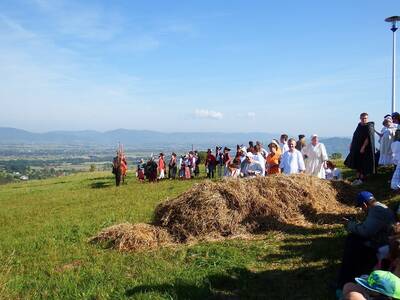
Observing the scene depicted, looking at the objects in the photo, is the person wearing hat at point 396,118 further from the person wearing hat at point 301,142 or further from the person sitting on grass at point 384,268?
the person sitting on grass at point 384,268

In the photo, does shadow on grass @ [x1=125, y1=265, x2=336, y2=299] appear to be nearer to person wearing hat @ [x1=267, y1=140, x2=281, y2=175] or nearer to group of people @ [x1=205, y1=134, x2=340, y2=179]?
group of people @ [x1=205, y1=134, x2=340, y2=179]

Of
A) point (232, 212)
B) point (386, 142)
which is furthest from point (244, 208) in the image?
point (386, 142)

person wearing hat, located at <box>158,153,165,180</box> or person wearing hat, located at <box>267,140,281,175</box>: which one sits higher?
person wearing hat, located at <box>267,140,281,175</box>

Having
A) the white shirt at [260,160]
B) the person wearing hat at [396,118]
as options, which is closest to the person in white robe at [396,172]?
the person wearing hat at [396,118]

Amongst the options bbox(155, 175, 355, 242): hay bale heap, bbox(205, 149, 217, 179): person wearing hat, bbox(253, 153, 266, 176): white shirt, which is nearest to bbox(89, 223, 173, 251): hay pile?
bbox(155, 175, 355, 242): hay bale heap

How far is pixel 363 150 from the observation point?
13562 mm

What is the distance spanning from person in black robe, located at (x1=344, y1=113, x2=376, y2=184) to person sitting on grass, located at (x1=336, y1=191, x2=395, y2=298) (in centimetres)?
681

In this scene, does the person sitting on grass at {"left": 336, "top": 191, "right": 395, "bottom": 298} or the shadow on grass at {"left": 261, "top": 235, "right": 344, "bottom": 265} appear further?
the shadow on grass at {"left": 261, "top": 235, "right": 344, "bottom": 265}

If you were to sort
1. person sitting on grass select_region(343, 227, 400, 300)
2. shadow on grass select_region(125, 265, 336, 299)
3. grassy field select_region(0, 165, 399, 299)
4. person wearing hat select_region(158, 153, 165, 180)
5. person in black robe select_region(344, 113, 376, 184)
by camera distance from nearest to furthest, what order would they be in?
person sitting on grass select_region(343, 227, 400, 300) < shadow on grass select_region(125, 265, 336, 299) < grassy field select_region(0, 165, 399, 299) < person in black robe select_region(344, 113, 376, 184) < person wearing hat select_region(158, 153, 165, 180)

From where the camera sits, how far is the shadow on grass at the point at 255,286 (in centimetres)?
687

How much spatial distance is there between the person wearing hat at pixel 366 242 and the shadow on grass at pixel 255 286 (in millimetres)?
481

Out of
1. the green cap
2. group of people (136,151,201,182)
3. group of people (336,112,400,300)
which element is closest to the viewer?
the green cap

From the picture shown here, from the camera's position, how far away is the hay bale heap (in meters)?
10.5

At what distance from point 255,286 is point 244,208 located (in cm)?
372
